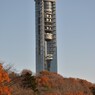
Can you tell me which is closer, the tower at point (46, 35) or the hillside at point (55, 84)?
the hillside at point (55, 84)

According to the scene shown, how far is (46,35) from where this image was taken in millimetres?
175625

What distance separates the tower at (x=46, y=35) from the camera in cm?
17175

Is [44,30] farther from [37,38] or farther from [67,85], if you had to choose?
[67,85]

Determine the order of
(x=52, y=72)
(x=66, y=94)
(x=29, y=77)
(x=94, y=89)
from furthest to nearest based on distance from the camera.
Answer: (x=52, y=72)
(x=94, y=89)
(x=66, y=94)
(x=29, y=77)

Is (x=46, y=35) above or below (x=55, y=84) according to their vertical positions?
above

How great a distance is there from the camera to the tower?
171750mm

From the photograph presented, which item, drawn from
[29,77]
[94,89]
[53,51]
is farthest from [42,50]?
[29,77]

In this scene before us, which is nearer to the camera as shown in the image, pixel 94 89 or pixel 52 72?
pixel 94 89

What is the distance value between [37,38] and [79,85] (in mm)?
27769

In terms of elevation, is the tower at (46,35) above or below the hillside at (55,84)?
above

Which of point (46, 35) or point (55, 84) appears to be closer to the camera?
point (55, 84)

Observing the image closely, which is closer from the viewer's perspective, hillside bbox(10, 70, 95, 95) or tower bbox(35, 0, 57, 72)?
hillside bbox(10, 70, 95, 95)

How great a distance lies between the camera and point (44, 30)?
175 m

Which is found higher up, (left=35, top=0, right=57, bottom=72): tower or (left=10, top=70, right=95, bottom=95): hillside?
(left=35, top=0, right=57, bottom=72): tower
